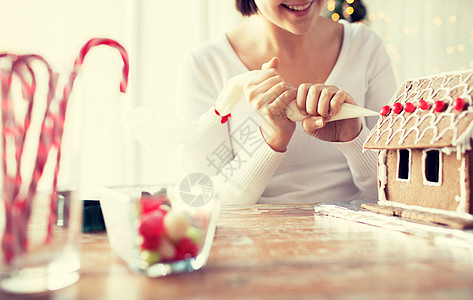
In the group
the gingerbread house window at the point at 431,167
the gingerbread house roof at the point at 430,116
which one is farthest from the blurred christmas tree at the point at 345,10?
the gingerbread house window at the point at 431,167

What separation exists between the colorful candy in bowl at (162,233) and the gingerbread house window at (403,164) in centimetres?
51

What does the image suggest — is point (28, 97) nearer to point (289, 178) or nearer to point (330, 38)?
point (289, 178)

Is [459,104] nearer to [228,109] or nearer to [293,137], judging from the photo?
[228,109]

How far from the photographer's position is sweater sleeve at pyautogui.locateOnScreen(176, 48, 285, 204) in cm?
128

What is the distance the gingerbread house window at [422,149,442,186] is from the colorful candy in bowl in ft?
1.56

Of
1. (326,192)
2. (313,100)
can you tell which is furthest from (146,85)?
(313,100)

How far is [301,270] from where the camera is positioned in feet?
1.82

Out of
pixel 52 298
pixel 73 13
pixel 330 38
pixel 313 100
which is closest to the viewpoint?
pixel 52 298

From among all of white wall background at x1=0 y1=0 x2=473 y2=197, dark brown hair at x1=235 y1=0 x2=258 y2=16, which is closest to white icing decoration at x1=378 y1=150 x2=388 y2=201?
dark brown hair at x1=235 y1=0 x2=258 y2=16

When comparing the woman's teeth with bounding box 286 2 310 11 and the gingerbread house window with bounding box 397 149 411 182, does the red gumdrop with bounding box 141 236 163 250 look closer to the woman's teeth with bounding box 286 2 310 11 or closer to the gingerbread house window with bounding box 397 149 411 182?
the gingerbread house window with bounding box 397 149 411 182

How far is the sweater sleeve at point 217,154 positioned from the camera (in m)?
1.28

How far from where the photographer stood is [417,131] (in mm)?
848

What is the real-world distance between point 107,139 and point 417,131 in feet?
7.13

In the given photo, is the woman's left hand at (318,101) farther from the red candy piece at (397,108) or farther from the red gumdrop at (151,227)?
the red gumdrop at (151,227)
